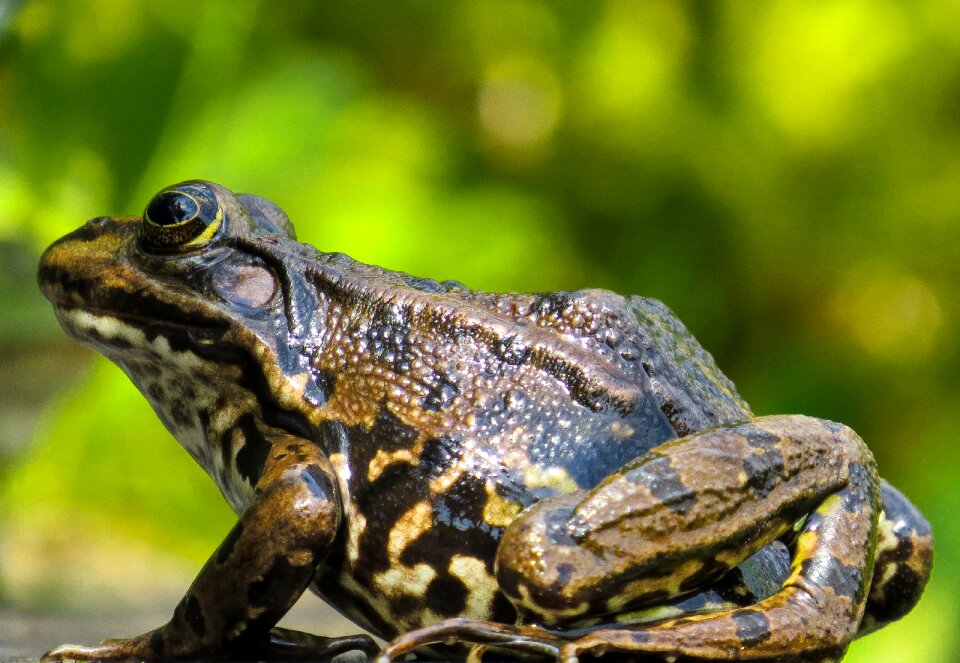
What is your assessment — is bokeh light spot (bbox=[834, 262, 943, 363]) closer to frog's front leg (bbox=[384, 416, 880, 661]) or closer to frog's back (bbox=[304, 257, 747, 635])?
frog's back (bbox=[304, 257, 747, 635])

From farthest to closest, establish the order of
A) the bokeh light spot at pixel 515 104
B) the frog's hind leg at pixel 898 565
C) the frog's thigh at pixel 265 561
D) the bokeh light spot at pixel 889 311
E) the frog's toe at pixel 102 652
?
the bokeh light spot at pixel 515 104 → the bokeh light spot at pixel 889 311 → the frog's hind leg at pixel 898 565 → the frog's toe at pixel 102 652 → the frog's thigh at pixel 265 561

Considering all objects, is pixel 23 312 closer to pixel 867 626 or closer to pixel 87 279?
pixel 87 279

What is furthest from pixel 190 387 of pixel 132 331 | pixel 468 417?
pixel 468 417

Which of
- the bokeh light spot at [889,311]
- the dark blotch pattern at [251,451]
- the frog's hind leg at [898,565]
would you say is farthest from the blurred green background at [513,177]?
the dark blotch pattern at [251,451]

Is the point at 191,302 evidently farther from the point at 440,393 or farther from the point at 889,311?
the point at 889,311

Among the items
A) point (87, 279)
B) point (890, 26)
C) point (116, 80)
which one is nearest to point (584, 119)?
point (890, 26)

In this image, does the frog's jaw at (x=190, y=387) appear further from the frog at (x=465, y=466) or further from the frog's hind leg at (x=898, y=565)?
the frog's hind leg at (x=898, y=565)
